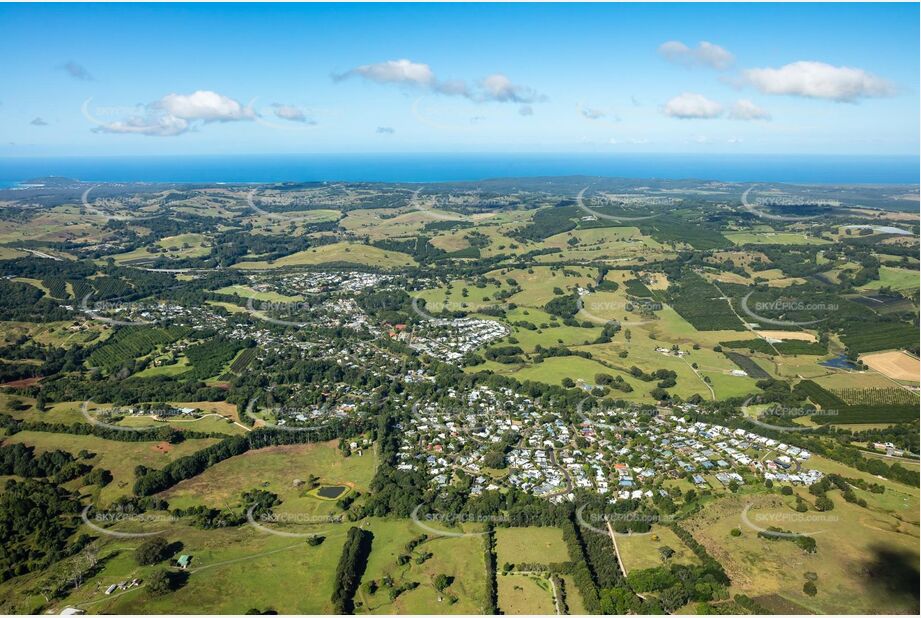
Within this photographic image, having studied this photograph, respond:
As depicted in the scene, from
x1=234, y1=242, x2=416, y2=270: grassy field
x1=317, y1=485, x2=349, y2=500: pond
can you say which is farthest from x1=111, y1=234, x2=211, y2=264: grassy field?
x1=317, y1=485, x2=349, y2=500: pond

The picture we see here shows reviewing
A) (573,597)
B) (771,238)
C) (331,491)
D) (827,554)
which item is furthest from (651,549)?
(771,238)

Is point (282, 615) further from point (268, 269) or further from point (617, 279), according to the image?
point (268, 269)

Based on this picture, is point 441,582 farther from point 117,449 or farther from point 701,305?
Result: point 701,305

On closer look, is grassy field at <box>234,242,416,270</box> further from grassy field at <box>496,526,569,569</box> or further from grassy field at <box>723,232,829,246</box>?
grassy field at <box>496,526,569,569</box>

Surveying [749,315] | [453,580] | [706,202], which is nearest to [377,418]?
[453,580]

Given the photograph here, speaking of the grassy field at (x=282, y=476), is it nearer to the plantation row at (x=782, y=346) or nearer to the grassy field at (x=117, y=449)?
the grassy field at (x=117, y=449)

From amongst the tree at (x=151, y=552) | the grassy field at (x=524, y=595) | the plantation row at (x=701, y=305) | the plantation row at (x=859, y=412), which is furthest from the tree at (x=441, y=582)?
the plantation row at (x=701, y=305)
